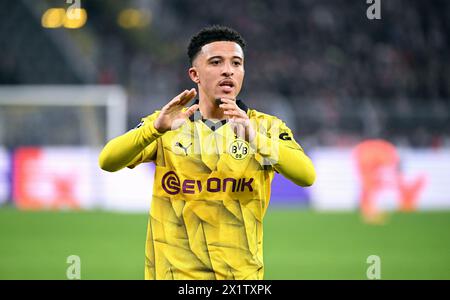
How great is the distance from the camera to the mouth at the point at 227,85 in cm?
381

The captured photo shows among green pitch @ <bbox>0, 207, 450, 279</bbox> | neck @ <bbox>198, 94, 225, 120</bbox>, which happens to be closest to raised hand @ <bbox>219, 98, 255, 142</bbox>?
neck @ <bbox>198, 94, 225, 120</bbox>

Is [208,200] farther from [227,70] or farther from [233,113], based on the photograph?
[227,70]

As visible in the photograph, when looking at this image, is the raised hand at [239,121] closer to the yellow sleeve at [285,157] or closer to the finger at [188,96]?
the yellow sleeve at [285,157]

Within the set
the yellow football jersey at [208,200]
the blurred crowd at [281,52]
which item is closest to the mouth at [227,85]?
the yellow football jersey at [208,200]

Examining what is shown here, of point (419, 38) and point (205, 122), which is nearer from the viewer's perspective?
point (205, 122)

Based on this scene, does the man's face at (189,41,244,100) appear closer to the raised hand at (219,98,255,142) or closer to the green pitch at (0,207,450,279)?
the raised hand at (219,98,255,142)

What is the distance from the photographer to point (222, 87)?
3.83 metres

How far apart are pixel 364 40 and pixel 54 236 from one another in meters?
13.4

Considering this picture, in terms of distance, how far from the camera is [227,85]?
3.82 metres

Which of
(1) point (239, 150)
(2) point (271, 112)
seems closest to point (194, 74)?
(1) point (239, 150)

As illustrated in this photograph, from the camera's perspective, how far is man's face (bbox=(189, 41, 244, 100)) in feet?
12.5

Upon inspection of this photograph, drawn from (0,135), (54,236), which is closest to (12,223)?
(54,236)
